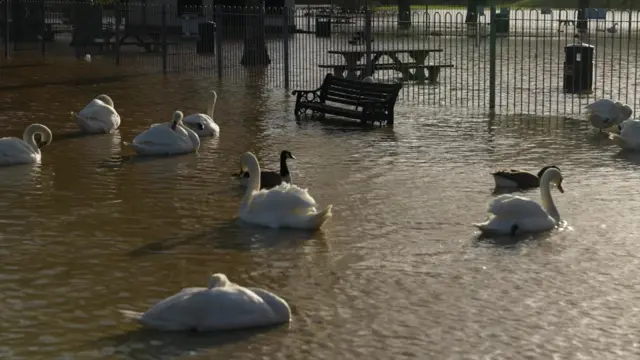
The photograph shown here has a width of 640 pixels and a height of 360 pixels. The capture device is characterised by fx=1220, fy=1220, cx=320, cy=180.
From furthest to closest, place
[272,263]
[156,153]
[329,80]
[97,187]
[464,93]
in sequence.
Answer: [464,93]
[329,80]
[156,153]
[97,187]
[272,263]

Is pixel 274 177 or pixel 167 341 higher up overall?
pixel 274 177

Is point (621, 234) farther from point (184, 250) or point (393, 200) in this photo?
point (184, 250)

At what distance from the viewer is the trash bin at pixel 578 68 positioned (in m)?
26.5

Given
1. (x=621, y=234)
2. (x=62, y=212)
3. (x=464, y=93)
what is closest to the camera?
(x=621, y=234)

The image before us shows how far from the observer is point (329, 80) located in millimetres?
22875

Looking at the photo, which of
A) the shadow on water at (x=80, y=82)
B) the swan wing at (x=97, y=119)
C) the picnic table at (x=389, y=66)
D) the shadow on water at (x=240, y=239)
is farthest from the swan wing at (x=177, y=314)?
the shadow on water at (x=80, y=82)

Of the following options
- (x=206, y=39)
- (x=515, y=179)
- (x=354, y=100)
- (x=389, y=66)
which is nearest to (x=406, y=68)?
(x=389, y=66)

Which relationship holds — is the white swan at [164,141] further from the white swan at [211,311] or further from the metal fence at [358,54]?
the white swan at [211,311]

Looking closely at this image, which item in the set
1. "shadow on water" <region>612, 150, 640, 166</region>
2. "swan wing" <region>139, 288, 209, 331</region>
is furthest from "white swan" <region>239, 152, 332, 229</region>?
"shadow on water" <region>612, 150, 640, 166</region>

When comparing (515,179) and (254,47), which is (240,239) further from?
(254,47)

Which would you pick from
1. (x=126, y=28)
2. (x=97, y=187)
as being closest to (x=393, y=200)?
(x=97, y=187)

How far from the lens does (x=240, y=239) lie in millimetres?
11805

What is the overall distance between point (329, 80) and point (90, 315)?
14.2 m

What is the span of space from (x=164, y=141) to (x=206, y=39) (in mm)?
23487
